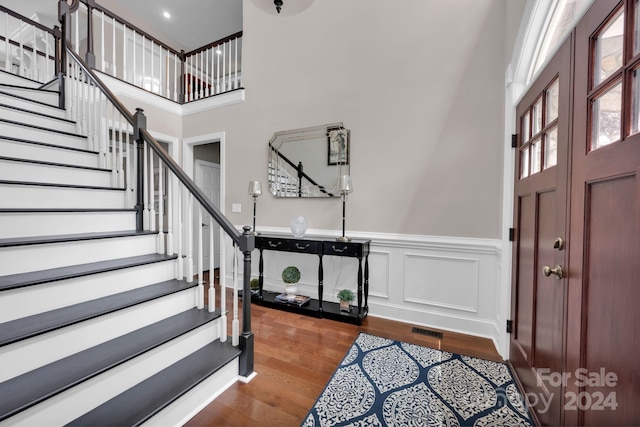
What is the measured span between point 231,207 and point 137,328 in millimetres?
2400

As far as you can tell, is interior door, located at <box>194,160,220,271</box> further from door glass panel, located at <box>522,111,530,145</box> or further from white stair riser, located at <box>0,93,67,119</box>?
door glass panel, located at <box>522,111,530,145</box>

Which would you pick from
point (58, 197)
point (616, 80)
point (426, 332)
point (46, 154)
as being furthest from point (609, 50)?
point (46, 154)

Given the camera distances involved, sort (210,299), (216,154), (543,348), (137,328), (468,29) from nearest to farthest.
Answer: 1. (543,348)
2. (137,328)
3. (210,299)
4. (468,29)
5. (216,154)

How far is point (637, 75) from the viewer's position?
85 cm

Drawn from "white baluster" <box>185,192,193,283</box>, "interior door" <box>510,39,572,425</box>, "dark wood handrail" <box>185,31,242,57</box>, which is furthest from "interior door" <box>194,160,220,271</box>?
"interior door" <box>510,39,572,425</box>

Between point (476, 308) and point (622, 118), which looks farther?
point (476, 308)

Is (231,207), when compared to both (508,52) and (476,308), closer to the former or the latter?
(476,308)

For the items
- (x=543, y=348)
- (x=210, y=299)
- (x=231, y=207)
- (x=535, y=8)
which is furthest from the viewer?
(x=231, y=207)

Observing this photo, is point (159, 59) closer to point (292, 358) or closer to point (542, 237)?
point (292, 358)

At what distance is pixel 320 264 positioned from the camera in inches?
116

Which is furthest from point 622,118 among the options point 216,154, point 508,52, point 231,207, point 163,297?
point 216,154

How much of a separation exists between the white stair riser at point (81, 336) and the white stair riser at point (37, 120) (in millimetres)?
2516

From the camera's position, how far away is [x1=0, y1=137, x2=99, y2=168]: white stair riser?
2.25 meters

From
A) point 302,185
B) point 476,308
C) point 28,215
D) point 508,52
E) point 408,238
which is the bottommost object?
point 476,308
